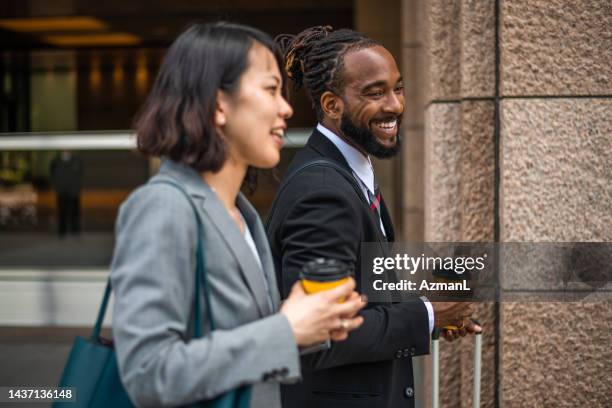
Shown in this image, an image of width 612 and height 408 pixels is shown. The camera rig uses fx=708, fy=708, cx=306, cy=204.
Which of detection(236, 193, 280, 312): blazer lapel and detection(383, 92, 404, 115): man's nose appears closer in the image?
detection(236, 193, 280, 312): blazer lapel

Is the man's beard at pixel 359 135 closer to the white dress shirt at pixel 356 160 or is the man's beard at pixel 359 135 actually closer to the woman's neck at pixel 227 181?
the white dress shirt at pixel 356 160

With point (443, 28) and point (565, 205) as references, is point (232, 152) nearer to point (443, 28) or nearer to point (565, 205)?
point (565, 205)

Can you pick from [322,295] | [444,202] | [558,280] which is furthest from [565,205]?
[322,295]

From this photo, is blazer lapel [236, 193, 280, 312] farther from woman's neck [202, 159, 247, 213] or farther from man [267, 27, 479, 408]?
man [267, 27, 479, 408]

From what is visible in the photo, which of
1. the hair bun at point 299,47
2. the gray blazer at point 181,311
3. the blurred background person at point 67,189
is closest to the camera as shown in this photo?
the gray blazer at point 181,311

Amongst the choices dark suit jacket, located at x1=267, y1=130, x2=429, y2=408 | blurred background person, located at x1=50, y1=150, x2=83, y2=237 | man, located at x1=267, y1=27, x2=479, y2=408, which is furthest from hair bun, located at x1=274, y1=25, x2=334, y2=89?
blurred background person, located at x1=50, y1=150, x2=83, y2=237

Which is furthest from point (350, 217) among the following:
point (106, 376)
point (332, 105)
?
point (106, 376)

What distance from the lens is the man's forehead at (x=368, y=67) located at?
2.30 m

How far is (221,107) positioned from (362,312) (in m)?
0.78

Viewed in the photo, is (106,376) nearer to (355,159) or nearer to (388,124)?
(355,159)

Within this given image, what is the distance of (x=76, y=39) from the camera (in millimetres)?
13898

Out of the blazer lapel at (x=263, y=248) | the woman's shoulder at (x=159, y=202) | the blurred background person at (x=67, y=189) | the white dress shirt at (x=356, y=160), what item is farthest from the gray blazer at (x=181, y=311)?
the blurred background person at (x=67, y=189)

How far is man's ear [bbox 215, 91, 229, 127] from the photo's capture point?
63.3 inches

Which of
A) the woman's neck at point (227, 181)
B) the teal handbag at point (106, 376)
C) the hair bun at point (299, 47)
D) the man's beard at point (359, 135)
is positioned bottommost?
the teal handbag at point (106, 376)
